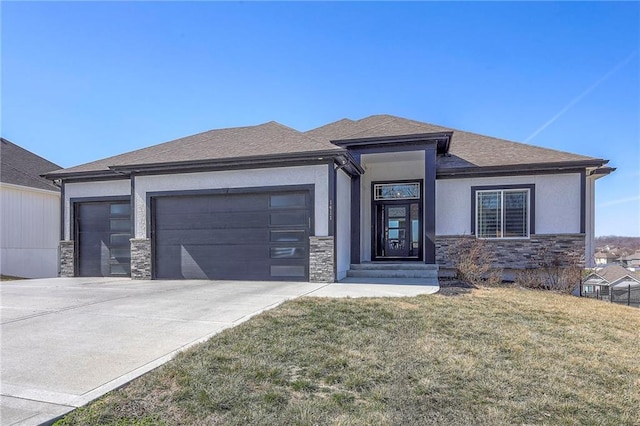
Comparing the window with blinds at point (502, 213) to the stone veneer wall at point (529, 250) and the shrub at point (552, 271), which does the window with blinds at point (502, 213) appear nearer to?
the stone veneer wall at point (529, 250)

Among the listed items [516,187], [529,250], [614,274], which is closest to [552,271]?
[529,250]

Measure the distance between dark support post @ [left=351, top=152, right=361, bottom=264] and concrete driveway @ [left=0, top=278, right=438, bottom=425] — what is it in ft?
8.02

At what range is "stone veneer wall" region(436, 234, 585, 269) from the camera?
10672 mm

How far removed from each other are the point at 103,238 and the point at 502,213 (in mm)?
13660

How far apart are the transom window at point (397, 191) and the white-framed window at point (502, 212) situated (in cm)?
216

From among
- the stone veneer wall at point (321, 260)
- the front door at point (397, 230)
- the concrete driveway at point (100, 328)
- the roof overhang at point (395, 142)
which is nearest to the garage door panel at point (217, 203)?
the stone veneer wall at point (321, 260)

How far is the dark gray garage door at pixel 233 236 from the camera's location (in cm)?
987

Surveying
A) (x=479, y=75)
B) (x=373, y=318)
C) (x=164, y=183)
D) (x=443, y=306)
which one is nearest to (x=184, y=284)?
(x=164, y=183)

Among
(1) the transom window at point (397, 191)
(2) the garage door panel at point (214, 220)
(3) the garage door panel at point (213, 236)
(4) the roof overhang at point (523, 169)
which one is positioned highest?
(4) the roof overhang at point (523, 169)

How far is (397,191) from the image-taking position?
13.0 meters

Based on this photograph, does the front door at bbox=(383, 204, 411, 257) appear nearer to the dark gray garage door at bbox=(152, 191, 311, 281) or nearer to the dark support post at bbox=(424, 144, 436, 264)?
the dark support post at bbox=(424, 144, 436, 264)

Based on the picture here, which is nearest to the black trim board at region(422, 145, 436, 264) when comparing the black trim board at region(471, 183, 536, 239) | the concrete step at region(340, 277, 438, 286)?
the concrete step at region(340, 277, 438, 286)

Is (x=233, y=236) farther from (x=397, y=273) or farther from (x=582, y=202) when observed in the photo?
(x=582, y=202)

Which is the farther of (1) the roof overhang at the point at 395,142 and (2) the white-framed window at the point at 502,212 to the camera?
(2) the white-framed window at the point at 502,212
